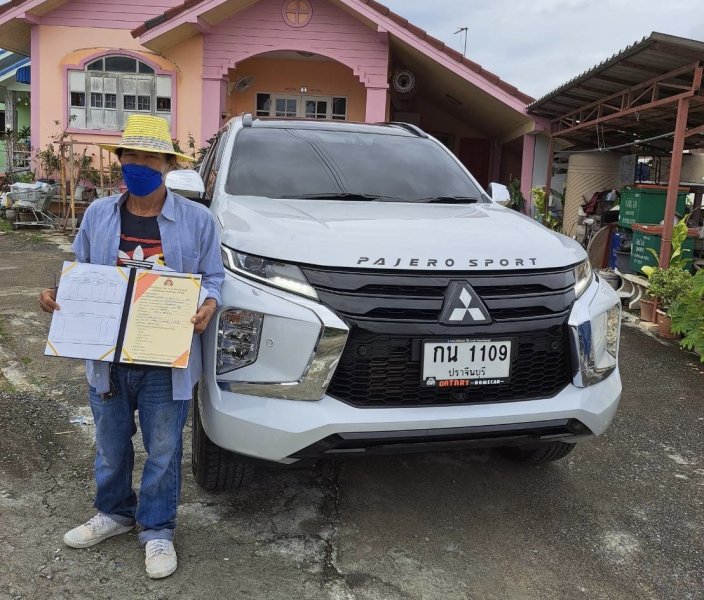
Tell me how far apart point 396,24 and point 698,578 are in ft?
36.7

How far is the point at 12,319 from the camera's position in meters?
6.12

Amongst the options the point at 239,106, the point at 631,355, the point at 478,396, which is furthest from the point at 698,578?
the point at 239,106

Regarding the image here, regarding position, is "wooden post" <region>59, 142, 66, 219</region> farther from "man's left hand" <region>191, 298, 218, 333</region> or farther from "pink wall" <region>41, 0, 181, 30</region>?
"man's left hand" <region>191, 298, 218, 333</region>

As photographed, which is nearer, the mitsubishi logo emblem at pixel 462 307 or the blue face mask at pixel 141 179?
the blue face mask at pixel 141 179

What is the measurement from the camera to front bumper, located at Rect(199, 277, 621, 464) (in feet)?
8.00

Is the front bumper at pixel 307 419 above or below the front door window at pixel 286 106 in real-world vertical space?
below

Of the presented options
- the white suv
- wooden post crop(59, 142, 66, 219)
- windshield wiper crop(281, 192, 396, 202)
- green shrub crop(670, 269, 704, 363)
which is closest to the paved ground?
the white suv

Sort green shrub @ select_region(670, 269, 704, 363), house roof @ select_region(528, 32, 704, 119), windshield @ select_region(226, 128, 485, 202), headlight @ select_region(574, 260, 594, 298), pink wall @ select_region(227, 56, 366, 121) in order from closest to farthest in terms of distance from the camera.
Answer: headlight @ select_region(574, 260, 594, 298), windshield @ select_region(226, 128, 485, 202), green shrub @ select_region(670, 269, 704, 363), house roof @ select_region(528, 32, 704, 119), pink wall @ select_region(227, 56, 366, 121)

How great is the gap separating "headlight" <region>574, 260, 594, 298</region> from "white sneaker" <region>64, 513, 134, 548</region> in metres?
2.13

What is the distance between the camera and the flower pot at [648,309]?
716 cm

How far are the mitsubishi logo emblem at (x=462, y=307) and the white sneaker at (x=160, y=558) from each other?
135cm

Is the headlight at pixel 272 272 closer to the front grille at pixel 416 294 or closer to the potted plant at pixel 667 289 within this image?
the front grille at pixel 416 294

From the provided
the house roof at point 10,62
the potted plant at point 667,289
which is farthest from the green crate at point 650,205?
the house roof at point 10,62

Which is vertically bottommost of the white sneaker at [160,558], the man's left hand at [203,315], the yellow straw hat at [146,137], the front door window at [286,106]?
the white sneaker at [160,558]
